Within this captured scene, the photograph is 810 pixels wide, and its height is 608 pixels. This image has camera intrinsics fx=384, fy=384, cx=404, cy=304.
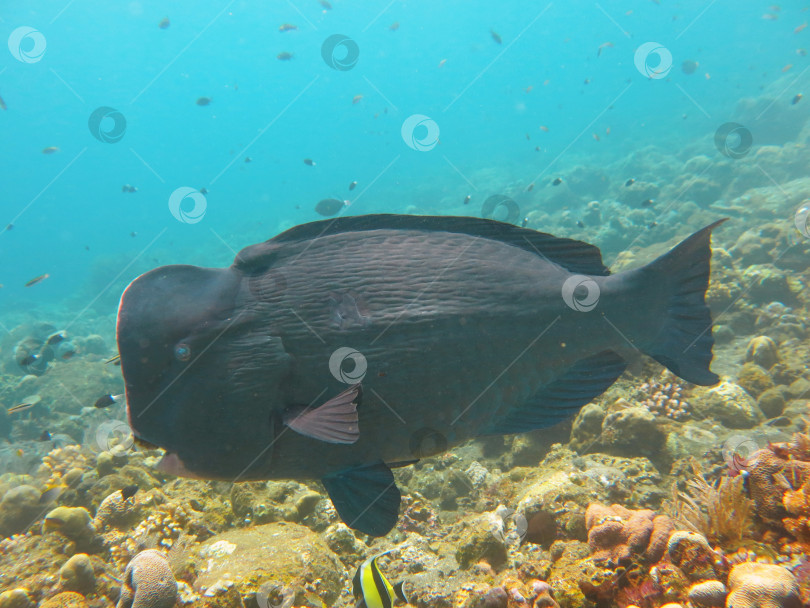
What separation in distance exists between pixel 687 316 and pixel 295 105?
136775mm

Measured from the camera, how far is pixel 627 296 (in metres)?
1.91

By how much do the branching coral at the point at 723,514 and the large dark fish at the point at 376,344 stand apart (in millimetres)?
1129

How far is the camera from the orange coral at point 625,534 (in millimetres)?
2301

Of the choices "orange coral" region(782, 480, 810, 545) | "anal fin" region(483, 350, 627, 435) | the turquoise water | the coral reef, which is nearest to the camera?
"anal fin" region(483, 350, 627, 435)

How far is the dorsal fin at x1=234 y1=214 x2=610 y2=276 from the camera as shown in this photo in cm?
178

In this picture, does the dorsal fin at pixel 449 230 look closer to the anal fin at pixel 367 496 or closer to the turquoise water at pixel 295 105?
the anal fin at pixel 367 496

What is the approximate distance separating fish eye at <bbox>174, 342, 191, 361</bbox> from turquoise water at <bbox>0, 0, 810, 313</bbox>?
37.2 m

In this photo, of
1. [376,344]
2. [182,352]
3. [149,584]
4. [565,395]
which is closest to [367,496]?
[376,344]

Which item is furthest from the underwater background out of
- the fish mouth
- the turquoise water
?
the turquoise water

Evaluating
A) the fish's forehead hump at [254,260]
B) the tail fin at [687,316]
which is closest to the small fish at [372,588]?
the fish's forehead hump at [254,260]

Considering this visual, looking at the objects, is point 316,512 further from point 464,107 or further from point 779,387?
point 464,107

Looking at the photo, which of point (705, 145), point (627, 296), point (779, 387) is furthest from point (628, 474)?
point (705, 145)

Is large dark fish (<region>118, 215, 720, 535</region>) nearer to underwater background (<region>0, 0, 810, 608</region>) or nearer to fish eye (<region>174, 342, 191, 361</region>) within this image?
fish eye (<region>174, 342, 191, 361</region>)

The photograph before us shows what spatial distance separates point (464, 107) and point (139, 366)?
139 metres
